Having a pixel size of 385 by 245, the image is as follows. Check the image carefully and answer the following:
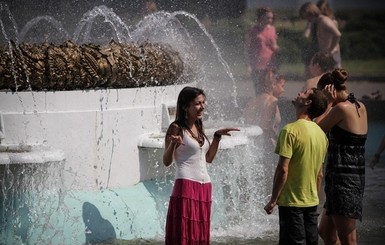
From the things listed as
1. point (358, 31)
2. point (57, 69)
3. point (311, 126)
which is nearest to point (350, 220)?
point (311, 126)

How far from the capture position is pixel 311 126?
7.28 m

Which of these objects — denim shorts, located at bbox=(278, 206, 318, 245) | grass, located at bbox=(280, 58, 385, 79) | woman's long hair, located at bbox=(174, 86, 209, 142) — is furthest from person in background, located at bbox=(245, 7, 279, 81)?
denim shorts, located at bbox=(278, 206, 318, 245)

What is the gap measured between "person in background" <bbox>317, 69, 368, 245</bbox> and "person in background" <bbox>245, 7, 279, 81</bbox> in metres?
7.71

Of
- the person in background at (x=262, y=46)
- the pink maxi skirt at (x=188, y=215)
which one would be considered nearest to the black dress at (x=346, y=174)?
the pink maxi skirt at (x=188, y=215)

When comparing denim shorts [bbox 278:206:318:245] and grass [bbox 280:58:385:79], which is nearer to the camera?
denim shorts [bbox 278:206:318:245]

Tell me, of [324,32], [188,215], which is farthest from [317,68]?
[188,215]

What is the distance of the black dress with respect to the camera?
7727 mm

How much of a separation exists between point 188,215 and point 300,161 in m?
0.81

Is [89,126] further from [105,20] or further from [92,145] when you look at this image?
[105,20]

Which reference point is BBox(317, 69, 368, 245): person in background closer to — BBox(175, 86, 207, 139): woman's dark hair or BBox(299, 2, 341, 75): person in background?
BBox(175, 86, 207, 139): woman's dark hair

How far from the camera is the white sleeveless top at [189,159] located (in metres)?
7.46

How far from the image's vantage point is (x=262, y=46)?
15648 millimetres

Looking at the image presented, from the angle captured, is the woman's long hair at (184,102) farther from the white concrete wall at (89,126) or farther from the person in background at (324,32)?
the person in background at (324,32)

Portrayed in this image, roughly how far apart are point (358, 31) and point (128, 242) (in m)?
18.2
